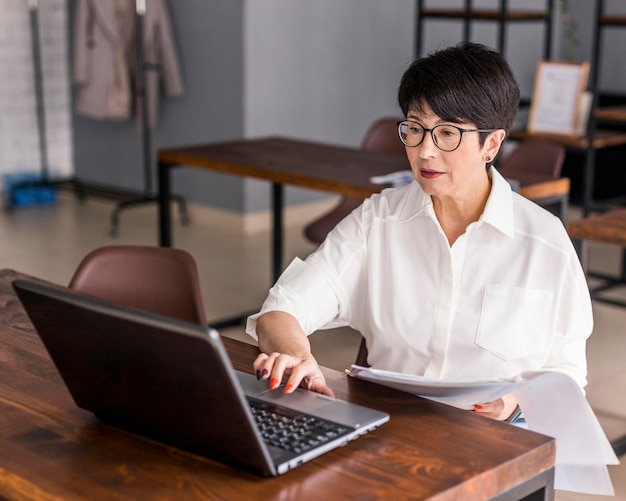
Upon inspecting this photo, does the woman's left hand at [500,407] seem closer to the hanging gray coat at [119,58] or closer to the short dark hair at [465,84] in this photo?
the short dark hair at [465,84]

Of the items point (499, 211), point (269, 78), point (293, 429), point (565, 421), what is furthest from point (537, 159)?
point (293, 429)

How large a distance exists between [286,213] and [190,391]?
5.07m

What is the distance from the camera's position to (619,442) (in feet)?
10.6

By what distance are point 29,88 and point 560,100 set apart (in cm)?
365

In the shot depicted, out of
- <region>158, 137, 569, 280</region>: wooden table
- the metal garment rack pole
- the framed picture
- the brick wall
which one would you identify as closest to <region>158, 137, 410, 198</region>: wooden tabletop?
<region>158, 137, 569, 280</region>: wooden table

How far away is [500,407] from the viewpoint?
1786mm

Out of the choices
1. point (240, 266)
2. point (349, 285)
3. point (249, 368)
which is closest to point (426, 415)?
point (249, 368)

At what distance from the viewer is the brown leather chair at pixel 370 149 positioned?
444 cm

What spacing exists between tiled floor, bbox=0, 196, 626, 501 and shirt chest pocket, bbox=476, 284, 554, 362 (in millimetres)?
1287

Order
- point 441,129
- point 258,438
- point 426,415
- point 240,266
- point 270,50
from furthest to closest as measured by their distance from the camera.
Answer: point 270,50 < point 240,266 < point 441,129 < point 426,415 < point 258,438

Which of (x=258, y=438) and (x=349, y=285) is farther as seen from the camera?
(x=349, y=285)

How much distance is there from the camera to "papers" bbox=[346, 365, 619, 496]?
1.66 metres

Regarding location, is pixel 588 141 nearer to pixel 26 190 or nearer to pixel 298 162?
pixel 298 162

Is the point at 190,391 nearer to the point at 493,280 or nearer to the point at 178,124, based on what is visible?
the point at 493,280
